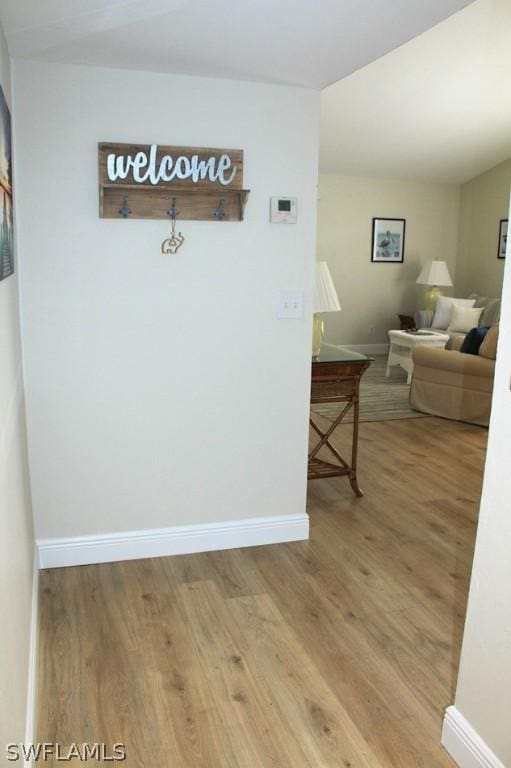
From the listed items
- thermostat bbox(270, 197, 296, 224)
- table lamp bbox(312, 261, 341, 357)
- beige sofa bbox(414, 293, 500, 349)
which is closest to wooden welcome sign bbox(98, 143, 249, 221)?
thermostat bbox(270, 197, 296, 224)

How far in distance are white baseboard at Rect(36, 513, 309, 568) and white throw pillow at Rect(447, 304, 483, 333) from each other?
17.3 ft

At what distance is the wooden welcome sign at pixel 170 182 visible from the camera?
2.63 metres

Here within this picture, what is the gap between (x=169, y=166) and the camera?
2688 millimetres

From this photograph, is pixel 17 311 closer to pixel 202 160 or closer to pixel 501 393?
pixel 202 160

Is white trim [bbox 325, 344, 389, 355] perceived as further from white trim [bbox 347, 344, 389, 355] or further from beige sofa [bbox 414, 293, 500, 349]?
beige sofa [bbox 414, 293, 500, 349]

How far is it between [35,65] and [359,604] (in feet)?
8.24

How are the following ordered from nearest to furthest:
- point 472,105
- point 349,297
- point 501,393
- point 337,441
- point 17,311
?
point 501,393 < point 17,311 < point 337,441 < point 472,105 < point 349,297

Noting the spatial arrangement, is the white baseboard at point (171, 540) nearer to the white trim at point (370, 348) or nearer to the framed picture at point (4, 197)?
the framed picture at point (4, 197)

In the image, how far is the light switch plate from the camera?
117 inches

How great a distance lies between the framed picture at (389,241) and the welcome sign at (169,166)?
20.7ft

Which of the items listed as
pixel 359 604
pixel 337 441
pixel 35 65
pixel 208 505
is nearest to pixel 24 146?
pixel 35 65

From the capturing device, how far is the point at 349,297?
8820 mm

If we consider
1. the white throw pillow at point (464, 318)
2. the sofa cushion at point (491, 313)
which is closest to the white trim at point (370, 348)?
the white throw pillow at point (464, 318)

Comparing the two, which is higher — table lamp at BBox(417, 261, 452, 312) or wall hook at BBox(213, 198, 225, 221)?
wall hook at BBox(213, 198, 225, 221)
